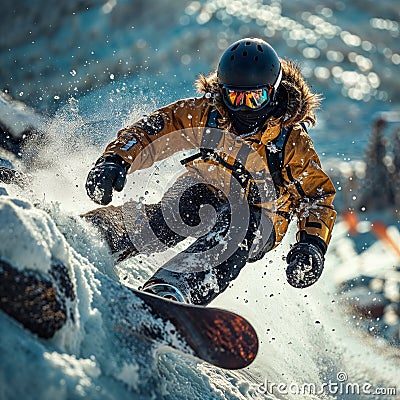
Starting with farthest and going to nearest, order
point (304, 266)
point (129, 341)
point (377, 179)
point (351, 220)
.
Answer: point (377, 179)
point (351, 220)
point (304, 266)
point (129, 341)

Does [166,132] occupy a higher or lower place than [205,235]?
higher

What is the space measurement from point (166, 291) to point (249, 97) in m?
1.18

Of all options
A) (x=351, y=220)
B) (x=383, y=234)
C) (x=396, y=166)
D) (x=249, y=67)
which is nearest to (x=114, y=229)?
(x=249, y=67)

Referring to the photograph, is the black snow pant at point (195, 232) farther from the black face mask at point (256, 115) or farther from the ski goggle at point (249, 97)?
the ski goggle at point (249, 97)

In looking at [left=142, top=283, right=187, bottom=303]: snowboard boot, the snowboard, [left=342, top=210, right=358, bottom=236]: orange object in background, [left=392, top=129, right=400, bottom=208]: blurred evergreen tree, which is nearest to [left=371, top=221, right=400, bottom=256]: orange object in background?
[left=342, top=210, right=358, bottom=236]: orange object in background

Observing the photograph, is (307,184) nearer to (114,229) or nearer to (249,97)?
(249,97)

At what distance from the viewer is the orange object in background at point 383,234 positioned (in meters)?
7.76

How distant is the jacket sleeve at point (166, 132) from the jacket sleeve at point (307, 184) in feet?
1.85

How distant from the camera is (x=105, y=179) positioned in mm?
3033

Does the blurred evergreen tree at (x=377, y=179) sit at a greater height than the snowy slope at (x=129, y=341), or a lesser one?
lesser

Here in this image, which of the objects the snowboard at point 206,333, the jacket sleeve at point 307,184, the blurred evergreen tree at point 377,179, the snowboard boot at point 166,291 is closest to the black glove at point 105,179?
the snowboard boot at point 166,291

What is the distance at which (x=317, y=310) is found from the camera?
192 inches

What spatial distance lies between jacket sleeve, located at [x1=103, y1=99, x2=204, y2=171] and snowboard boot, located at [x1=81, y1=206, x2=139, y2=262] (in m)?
0.33

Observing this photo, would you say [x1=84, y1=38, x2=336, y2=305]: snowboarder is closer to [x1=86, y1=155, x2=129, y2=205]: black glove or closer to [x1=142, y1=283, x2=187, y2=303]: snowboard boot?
[x1=86, y1=155, x2=129, y2=205]: black glove
